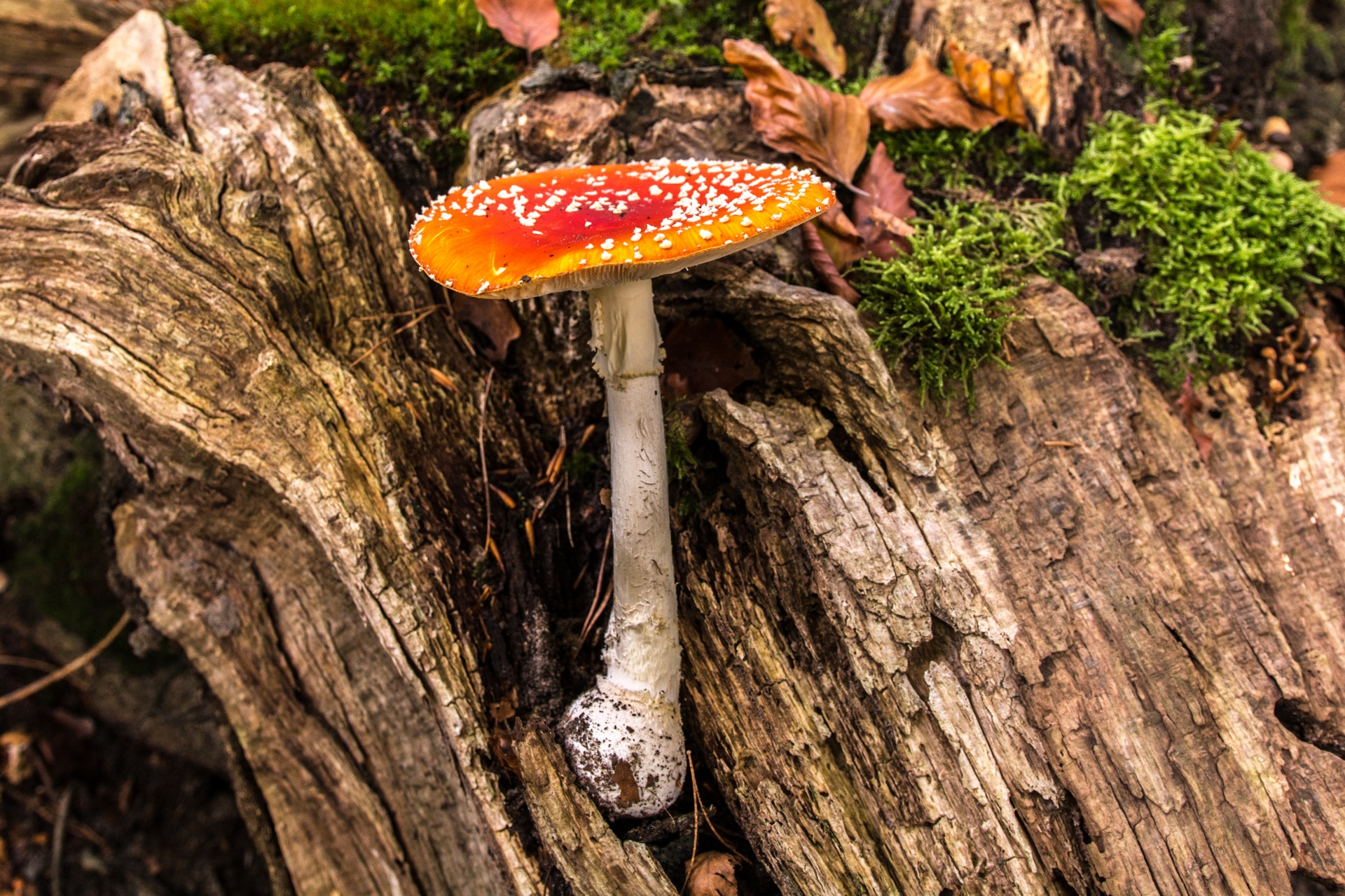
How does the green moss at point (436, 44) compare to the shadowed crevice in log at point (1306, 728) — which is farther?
the green moss at point (436, 44)

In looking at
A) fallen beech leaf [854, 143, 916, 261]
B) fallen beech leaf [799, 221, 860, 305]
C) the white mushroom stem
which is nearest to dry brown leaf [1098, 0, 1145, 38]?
fallen beech leaf [854, 143, 916, 261]

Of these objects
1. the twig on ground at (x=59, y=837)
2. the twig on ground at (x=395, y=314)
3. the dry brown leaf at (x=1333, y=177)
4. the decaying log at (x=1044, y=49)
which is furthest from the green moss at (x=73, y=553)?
the dry brown leaf at (x=1333, y=177)

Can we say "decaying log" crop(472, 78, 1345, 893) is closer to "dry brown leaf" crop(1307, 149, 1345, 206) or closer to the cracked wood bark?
the cracked wood bark

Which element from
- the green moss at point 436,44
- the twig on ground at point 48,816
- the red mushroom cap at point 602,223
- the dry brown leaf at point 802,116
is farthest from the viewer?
the twig on ground at point 48,816

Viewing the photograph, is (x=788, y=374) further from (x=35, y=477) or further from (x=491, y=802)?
(x=35, y=477)

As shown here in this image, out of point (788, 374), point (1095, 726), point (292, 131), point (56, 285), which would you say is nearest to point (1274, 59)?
point (788, 374)

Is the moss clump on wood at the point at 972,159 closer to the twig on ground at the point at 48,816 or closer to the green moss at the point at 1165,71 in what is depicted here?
the green moss at the point at 1165,71
